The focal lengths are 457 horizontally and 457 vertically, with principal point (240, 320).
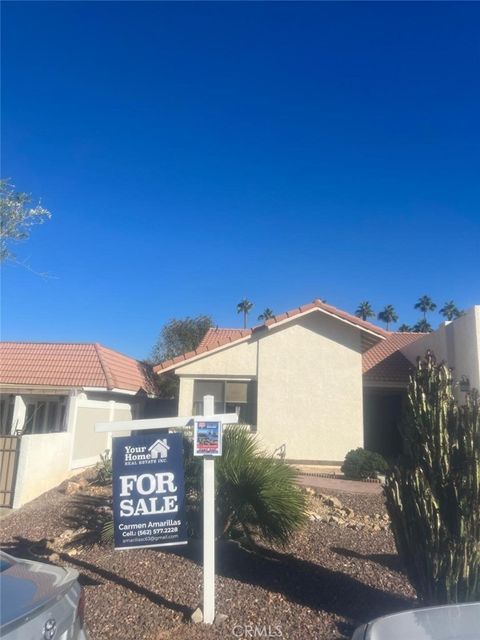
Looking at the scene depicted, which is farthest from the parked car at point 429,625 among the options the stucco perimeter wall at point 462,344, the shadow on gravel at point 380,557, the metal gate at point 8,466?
the stucco perimeter wall at point 462,344

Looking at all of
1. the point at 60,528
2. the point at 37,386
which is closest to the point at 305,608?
the point at 60,528

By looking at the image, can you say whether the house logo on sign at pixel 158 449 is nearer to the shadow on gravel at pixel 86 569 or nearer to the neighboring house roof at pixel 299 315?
the shadow on gravel at pixel 86 569

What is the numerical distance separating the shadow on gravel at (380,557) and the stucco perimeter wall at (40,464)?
6560 mm

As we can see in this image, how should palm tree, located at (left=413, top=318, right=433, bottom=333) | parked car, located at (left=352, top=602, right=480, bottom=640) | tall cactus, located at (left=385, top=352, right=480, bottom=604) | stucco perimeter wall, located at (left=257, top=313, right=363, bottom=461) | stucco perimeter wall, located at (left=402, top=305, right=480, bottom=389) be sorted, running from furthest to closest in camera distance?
1. palm tree, located at (left=413, top=318, right=433, bottom=333)
2. stucco perimeter wall, located at (left=257, top=313, right=363, bottom=461)
3. stucco perimeter wall, located at (left=402, top=305, right=480, bottom=389)
4. tall cactus, located at (left=385, top=352, right=480, bottom=604)
5. parked car, located at (left=352, top=602, right=480, bottom=640)

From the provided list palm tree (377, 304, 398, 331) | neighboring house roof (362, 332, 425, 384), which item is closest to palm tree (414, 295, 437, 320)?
palm tree (377, 304, 398, 331)

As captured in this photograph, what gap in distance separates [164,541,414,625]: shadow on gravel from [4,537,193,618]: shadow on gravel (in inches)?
36.7

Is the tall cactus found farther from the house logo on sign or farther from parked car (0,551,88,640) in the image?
parked car (0,551,88,640)

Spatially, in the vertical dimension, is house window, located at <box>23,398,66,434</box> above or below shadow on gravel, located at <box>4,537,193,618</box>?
above

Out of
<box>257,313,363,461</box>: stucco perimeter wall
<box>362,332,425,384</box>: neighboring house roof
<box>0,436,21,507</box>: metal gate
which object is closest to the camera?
<box>0,436,21,507</box>: metal gate

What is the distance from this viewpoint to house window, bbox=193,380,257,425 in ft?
51.2

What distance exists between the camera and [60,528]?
7371 mm

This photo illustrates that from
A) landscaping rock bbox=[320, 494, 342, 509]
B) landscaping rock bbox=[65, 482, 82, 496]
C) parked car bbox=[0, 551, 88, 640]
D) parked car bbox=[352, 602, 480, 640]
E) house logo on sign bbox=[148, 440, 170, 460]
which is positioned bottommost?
landscaping rock bbox=[65, 482, 82, 496]

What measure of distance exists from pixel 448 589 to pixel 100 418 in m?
12.6

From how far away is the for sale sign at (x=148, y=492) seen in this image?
459cm
